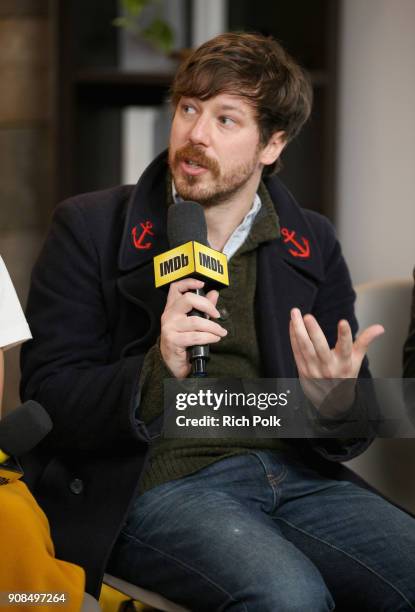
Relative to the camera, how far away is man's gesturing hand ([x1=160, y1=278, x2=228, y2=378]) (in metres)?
1.34

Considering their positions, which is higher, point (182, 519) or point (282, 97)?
point (282, 97)

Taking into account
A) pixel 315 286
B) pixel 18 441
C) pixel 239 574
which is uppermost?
pixel 315 286

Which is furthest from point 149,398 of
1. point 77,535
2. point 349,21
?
point 349,21

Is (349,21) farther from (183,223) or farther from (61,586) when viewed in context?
(61,586)

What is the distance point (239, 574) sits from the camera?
141 centimetres

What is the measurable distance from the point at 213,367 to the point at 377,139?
1468 millimetres

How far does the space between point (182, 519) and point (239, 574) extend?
13cm

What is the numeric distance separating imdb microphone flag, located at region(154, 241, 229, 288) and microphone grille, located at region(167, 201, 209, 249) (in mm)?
75

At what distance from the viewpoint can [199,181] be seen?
174 cm

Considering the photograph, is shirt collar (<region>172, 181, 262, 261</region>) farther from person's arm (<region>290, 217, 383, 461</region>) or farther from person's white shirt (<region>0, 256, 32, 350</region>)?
person's white shirt (<region>0, 256, 32, 350</region>)

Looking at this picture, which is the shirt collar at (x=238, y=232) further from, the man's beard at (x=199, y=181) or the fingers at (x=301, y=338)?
the fingers at (x=301, y=338)

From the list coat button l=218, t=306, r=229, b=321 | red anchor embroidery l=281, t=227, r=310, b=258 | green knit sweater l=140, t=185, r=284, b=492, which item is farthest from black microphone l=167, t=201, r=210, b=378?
red anchor embroidery l=281, t=227, r=310, b=258

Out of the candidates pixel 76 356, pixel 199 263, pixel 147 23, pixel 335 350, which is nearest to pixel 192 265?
pixel 199 263

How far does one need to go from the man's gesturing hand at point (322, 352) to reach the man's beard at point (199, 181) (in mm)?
381
